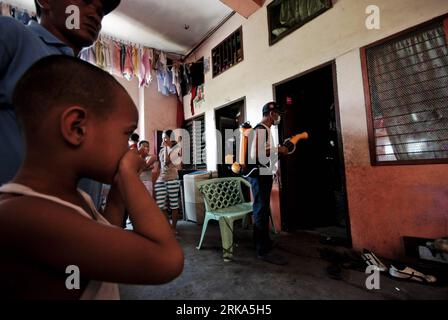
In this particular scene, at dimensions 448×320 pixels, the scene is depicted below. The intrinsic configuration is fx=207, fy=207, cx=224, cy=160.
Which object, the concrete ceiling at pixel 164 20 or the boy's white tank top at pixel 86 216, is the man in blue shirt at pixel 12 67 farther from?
the concrete ceiling at pixel 164 20

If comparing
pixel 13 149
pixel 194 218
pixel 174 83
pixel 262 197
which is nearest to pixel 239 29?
pixel 174 83

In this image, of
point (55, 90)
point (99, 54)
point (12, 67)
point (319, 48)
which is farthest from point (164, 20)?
point (55, 90)

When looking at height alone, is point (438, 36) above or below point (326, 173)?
above

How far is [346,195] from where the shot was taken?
2.57m

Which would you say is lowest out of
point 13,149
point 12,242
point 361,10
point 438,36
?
point 12,242

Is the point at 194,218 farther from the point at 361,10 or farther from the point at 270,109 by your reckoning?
the point at 361,10

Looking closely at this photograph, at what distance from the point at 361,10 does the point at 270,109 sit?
150 centimetres

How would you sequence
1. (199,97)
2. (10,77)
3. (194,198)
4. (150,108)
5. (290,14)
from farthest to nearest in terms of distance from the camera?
1. (150,108)
2. (199,97)
3. (194,198)
4. (290,14)
5. (10,77)

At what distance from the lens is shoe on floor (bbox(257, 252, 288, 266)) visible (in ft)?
7.29

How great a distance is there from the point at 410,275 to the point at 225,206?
2022 millimetres

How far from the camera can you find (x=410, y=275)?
180cm

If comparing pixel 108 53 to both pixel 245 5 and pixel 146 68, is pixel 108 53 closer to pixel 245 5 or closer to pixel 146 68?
pixel 146 68
